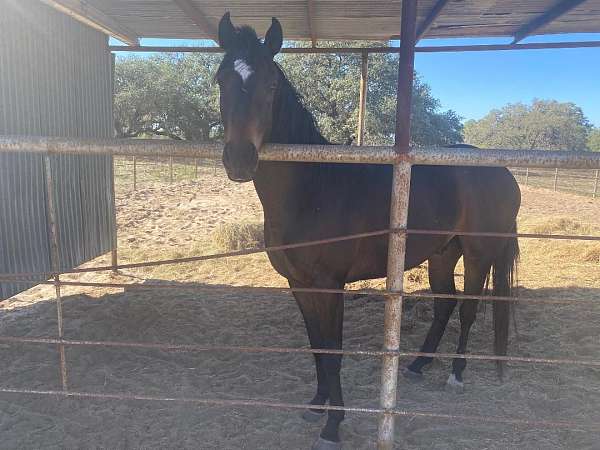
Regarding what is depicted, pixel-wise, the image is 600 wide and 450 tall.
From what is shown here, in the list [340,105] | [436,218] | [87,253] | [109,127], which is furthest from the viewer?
[340,105]

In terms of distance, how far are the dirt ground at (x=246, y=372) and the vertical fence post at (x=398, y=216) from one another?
0.76 m

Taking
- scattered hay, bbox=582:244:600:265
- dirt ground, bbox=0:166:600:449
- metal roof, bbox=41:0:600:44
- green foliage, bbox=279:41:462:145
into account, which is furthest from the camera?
green foliage, bbox=279:41:462:145

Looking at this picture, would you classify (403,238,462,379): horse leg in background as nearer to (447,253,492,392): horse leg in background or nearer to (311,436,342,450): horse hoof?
(447,253,492,392): horse leg in background

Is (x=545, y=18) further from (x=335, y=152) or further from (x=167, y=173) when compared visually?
(x=167, y=173)

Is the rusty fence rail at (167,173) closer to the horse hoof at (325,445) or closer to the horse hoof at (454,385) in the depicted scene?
the horse hoof at (454,385)

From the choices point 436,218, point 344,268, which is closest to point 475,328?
point 436,218

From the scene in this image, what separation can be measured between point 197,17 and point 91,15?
1.07 meters

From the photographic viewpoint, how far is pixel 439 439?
2.71 metres

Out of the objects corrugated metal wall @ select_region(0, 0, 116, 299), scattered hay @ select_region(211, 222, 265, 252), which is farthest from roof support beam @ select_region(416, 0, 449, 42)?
scattered hay @ select_region(211, 222, 265, 252)

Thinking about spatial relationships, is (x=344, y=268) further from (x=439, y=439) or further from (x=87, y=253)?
(x=87, y=253)

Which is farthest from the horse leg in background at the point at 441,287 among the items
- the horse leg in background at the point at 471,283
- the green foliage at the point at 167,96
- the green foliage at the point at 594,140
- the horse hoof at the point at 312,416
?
the green foliage at the point at 594,140

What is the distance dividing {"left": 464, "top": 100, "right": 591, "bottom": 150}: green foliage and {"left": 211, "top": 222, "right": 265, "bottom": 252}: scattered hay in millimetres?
42327

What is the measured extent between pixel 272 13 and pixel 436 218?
231 centimetres

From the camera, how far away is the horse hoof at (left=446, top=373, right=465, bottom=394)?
11.0 ft
